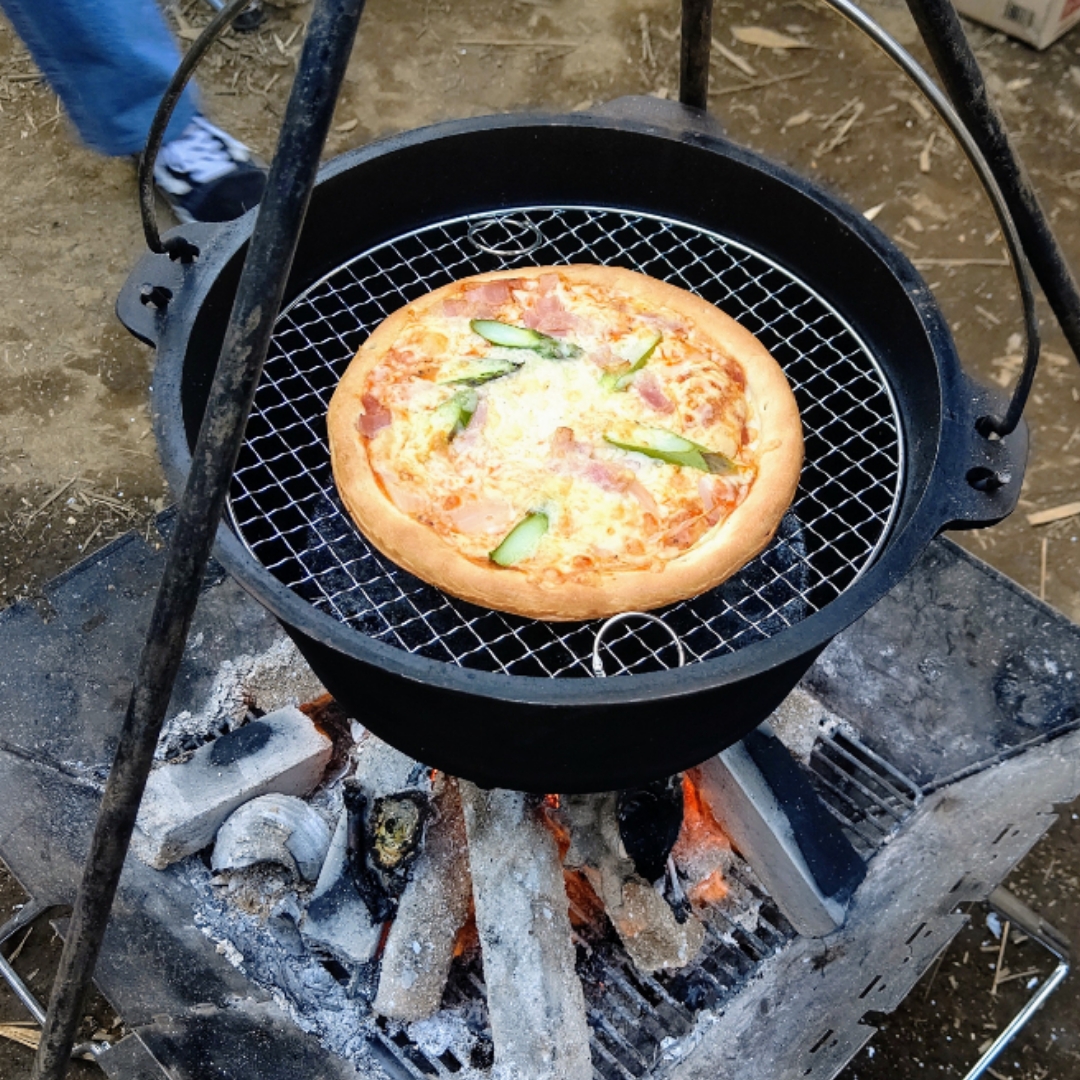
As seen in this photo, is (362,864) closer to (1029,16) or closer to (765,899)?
(765,899)

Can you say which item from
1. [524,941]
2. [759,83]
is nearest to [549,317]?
→ [524,941]

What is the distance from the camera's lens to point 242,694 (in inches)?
141

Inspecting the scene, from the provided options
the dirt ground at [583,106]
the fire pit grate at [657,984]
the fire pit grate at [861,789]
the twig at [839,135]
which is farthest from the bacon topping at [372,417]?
the twig at [839,135]

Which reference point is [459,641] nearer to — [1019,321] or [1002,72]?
[1019,321]

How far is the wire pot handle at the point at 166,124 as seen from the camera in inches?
92.0

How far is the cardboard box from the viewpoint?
6.63 m

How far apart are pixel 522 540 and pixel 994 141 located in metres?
1.25

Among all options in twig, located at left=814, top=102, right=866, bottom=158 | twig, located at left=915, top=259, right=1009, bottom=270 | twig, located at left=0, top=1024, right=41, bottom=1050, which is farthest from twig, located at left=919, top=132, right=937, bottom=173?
twig, located at left=0, top=1024, right=41, bottom=1050

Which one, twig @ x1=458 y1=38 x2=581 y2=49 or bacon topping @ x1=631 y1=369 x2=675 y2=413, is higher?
bacon topping @ x1=631 y1=369 x2=675 y2=413

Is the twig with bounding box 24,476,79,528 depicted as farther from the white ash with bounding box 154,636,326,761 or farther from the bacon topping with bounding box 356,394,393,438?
the bacon topping with bounding box 356,394,393,438

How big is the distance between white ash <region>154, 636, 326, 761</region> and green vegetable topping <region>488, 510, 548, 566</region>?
1.31 metres

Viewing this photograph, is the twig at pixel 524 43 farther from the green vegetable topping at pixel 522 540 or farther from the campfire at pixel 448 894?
the green vegetable topping at pixel 522 540

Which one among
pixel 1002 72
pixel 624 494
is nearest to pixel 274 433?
pixel 624 494

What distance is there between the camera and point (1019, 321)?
5699mm
